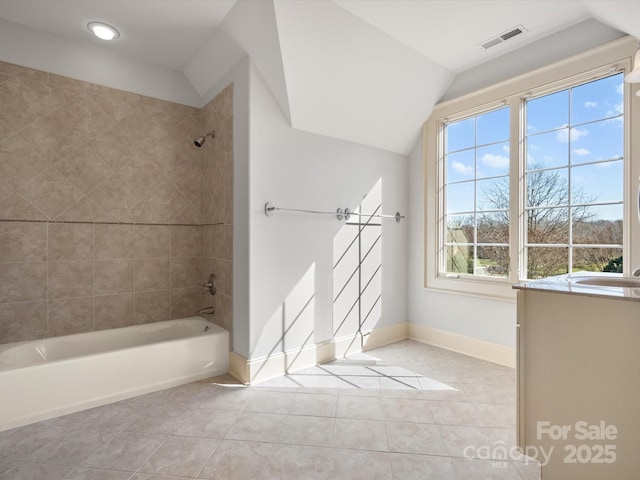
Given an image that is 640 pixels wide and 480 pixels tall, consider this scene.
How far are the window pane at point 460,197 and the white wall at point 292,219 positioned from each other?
0.74 metres

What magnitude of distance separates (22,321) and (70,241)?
0.62 meters

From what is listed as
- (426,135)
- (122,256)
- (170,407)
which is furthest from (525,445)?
(122,256)

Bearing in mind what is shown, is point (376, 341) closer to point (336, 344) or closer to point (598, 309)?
point (336, 344)

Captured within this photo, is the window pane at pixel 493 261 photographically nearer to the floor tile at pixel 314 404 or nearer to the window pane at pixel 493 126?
the window pane at pixel 493 126

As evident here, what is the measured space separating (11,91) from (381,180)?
2932 millimetres

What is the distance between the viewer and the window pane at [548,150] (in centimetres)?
239

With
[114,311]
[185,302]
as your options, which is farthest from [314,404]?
[114,311]

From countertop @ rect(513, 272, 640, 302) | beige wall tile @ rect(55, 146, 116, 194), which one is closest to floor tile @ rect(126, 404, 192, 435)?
beige wall tile @ rect(55, 146, 116, 194)

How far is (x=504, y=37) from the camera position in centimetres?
242

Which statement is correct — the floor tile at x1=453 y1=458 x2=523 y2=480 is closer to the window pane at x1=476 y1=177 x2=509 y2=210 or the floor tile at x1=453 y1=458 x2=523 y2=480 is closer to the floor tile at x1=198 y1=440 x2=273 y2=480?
the floor tile at x1=198 y1=440 x2=273 y2=480

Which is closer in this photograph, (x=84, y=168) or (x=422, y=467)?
(x=422, y=467)

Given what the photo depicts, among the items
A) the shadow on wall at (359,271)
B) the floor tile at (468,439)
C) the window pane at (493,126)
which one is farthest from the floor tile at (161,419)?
the window pane at (493,126)

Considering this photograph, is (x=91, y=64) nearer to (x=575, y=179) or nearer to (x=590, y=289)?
(x=590, y=289)

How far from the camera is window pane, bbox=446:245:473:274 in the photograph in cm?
298
